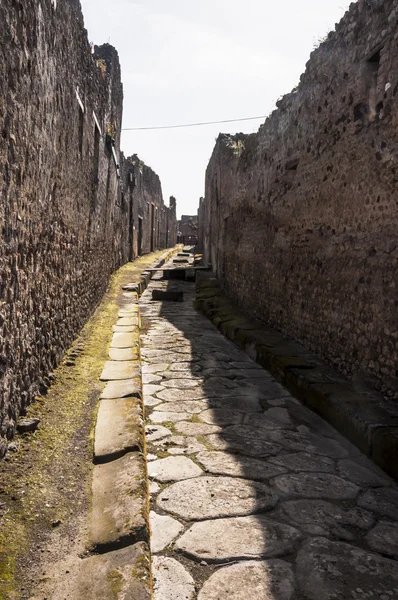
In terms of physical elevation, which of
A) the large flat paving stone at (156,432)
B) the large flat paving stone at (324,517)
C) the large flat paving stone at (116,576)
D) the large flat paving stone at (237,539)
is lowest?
the large flat paving stone at (156,432)

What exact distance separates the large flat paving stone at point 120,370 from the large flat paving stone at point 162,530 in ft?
5.69

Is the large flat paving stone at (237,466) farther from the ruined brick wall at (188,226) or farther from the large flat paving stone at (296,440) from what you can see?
the ruined brick wall at (188,226)

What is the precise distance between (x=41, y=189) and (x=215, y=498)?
2305 millimetres

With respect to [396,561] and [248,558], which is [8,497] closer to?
[248,558]

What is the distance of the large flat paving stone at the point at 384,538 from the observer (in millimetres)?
2035

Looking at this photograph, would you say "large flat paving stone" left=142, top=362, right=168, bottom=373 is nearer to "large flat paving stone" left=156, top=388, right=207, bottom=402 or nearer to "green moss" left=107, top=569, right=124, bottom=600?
"large flat paving stone" left=156, top=388, right=207, bottom=402

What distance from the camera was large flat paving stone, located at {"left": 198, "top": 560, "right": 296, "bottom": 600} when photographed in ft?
5.65

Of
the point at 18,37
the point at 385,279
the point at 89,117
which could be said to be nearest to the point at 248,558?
the point at 385,279

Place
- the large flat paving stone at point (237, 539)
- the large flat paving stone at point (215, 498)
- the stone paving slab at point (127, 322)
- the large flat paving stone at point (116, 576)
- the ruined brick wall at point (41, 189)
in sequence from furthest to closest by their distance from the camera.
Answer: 1. the stone paving slab at point (127, 322)
2. the ruined brick wall at point (41, 189)
3. the large flat paving stone at point (215, 498)
4. the large flat paving stone at point (237, 539)
5. the large flat paving stone at point (116, 576)

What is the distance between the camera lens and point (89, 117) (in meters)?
6.05

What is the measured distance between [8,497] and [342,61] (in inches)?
173

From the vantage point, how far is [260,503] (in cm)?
238

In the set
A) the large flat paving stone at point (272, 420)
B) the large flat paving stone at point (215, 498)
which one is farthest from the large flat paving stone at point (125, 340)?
the large flat paving stone at point (215, 498)

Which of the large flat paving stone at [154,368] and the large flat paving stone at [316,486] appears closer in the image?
the large flat paving stone at [316,486]
